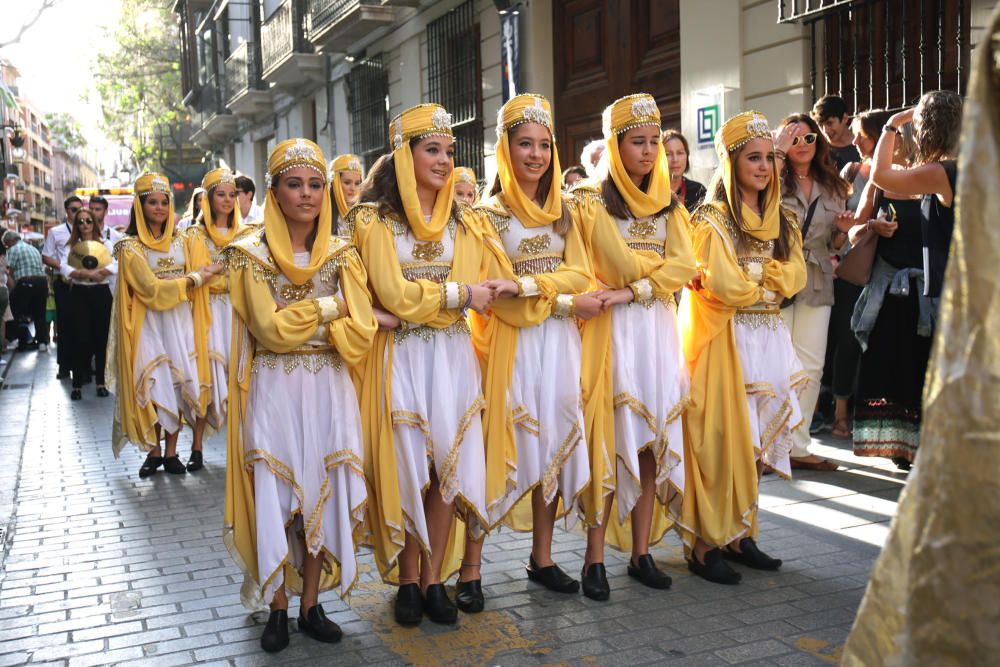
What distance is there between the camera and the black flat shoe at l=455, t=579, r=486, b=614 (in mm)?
4520

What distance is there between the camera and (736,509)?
4887 mm

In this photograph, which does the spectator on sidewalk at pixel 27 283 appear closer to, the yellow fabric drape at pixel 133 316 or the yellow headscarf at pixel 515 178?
the yellow fabric drape at pixel 133 316

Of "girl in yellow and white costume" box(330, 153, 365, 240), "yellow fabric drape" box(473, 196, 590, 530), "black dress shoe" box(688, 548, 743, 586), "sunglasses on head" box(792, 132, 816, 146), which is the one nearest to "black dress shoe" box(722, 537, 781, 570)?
"black dress shoe" box(688, 548, 743, 586)

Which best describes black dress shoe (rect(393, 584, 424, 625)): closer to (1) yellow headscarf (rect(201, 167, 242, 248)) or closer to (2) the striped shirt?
(1) yellow headscarf (rect(201, 167, 242, 248))

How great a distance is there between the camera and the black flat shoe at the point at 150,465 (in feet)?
25.8


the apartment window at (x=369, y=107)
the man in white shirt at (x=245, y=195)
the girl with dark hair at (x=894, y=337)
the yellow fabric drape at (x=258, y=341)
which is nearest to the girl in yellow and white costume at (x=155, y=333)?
the man in white shirt at (x=245, y=195)

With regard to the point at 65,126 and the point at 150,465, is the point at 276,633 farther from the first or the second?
the point at 65,126

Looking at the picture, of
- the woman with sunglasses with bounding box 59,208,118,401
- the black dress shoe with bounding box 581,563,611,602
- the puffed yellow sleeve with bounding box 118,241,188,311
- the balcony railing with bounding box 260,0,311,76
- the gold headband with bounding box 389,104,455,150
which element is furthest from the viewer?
the balcony railing with bounding box 260,0,311,76

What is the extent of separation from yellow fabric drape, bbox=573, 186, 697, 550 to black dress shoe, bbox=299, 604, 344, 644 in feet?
4.03

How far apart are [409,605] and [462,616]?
24 cm

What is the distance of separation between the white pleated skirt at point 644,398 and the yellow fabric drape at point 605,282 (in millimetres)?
48

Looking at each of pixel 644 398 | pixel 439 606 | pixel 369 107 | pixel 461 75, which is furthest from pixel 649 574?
pixel 369 107

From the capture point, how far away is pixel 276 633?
4188 millimetres

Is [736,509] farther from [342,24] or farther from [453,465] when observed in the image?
[342,24]
